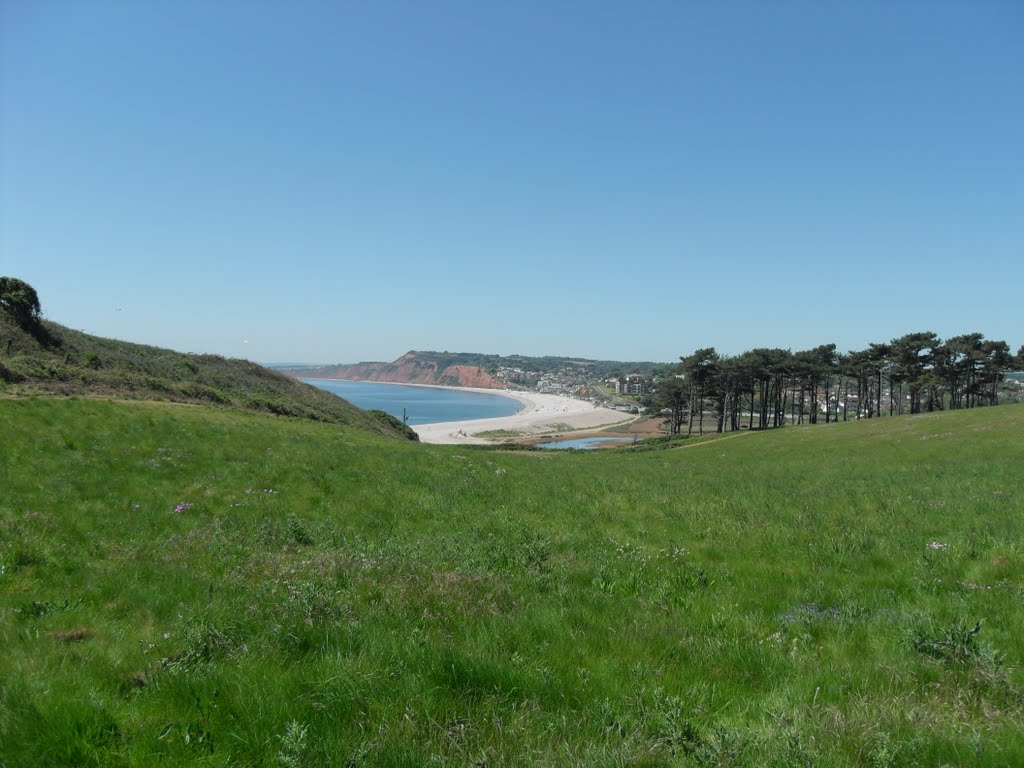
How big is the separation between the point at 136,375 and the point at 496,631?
4730 cm

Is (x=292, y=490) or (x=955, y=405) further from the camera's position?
(x=955, y=405)

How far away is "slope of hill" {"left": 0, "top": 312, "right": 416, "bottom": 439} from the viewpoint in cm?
3092

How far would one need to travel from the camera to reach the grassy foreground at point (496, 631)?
3.59 metres

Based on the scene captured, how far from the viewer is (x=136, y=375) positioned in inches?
1636

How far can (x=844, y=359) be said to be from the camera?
86.2 meters

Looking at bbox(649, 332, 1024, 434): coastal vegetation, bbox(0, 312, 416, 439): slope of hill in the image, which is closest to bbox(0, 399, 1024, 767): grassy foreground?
bbox(0, 312, 416, 439): slope of hill

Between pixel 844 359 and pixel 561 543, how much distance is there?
94.0 meters

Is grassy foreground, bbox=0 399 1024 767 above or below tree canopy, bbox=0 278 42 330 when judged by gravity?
below

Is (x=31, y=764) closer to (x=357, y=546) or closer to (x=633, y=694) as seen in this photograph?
→ (x=633, y=694)

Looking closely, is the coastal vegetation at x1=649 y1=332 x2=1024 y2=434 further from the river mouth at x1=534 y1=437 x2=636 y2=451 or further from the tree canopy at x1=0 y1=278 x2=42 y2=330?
the tree canopy at x1=0 y1=278 x2=42 y2=330

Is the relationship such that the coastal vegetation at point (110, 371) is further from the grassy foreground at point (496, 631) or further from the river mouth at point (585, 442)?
the river mouth at point (585, 442)

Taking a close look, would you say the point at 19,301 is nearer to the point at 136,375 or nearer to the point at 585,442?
the point at 136,375

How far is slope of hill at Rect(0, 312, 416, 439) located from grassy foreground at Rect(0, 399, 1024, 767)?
22767 millimetres

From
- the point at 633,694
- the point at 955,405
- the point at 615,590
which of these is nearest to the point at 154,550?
the point at 615,590
